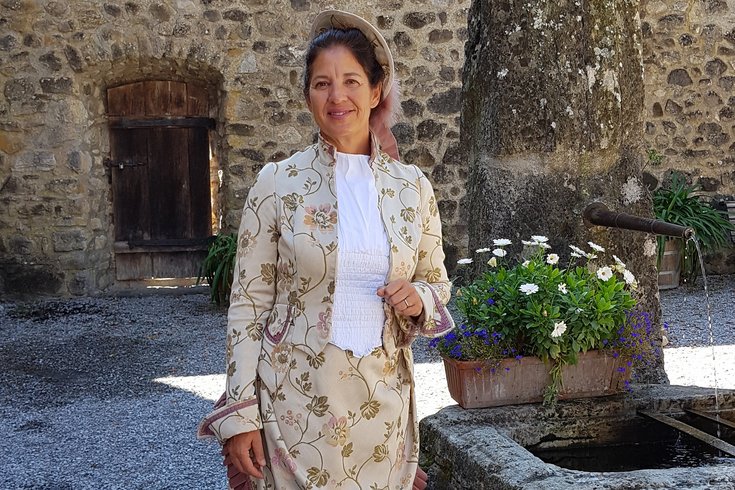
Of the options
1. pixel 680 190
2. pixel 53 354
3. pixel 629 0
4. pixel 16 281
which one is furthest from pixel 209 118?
pixel 629 0

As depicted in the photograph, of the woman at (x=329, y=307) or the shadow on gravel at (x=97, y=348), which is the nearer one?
the woman at (x=329, y=307)

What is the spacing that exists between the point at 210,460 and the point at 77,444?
650 millimetres

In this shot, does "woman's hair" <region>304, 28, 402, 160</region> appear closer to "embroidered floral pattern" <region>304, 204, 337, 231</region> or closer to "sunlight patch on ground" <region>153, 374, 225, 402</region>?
"embroidered floral pattern" <region>304, 204, 337, 231</region>

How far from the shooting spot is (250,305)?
76.4 inches

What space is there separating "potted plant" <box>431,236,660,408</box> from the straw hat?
3.10 feet

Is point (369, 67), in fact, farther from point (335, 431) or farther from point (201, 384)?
point (201, 384)

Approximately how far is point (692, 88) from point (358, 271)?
7061mm

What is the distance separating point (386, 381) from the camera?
197 cm

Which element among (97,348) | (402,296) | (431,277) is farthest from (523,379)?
(97,348)

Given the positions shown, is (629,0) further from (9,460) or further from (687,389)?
(9,460)

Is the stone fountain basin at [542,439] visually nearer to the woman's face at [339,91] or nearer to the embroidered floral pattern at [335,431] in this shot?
the embroidered floral pattern at [335,431]

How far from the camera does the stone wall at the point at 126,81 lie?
24.3ft

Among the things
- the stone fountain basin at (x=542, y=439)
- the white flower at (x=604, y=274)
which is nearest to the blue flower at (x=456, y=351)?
the stone fountain basin at (x=542, y=439)

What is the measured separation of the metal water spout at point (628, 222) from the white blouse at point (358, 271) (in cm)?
96
